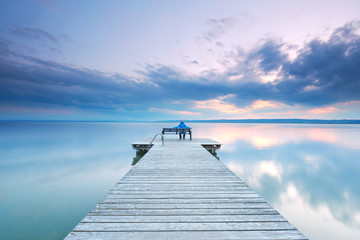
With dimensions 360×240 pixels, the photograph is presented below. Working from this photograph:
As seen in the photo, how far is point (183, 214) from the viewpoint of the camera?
113 inches

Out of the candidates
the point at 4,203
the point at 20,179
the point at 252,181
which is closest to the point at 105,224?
the point at 4,203

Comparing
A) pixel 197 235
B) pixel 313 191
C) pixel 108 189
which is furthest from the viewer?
pixel 108 189

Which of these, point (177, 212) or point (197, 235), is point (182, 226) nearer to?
point (197, 235)

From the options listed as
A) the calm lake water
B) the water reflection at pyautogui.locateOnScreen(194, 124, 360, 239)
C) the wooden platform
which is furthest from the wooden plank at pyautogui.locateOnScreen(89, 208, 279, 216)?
the water reflection at pyautogui.locateOnScreen(194, 124, 360, 239)

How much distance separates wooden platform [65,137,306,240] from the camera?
2.40m

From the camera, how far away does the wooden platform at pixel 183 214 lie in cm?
240

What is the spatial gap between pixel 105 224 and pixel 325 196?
8.80 metres

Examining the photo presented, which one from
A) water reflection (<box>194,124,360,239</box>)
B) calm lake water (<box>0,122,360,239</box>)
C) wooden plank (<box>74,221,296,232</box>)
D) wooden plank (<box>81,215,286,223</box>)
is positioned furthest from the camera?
water reflection (<box>194,124,360,239</box>)

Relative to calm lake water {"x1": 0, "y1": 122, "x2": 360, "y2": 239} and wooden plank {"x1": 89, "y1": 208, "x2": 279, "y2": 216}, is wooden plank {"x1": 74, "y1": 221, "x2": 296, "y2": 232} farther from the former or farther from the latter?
calm lake water {"x1": 0, "y1": 122, "x2": 360, "y2": 239}

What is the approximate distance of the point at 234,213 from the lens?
9.61 feet

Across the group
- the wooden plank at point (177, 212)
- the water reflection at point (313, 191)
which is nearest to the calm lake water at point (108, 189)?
the water reflection at point (313, 191)

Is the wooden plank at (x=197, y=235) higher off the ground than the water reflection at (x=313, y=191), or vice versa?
the wooden plank at (x=197, y=235)

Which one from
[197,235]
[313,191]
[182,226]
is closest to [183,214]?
[182,226]

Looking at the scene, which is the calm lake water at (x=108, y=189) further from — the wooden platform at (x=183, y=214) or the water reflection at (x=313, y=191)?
the wooden platform at (x=183, y=214)
